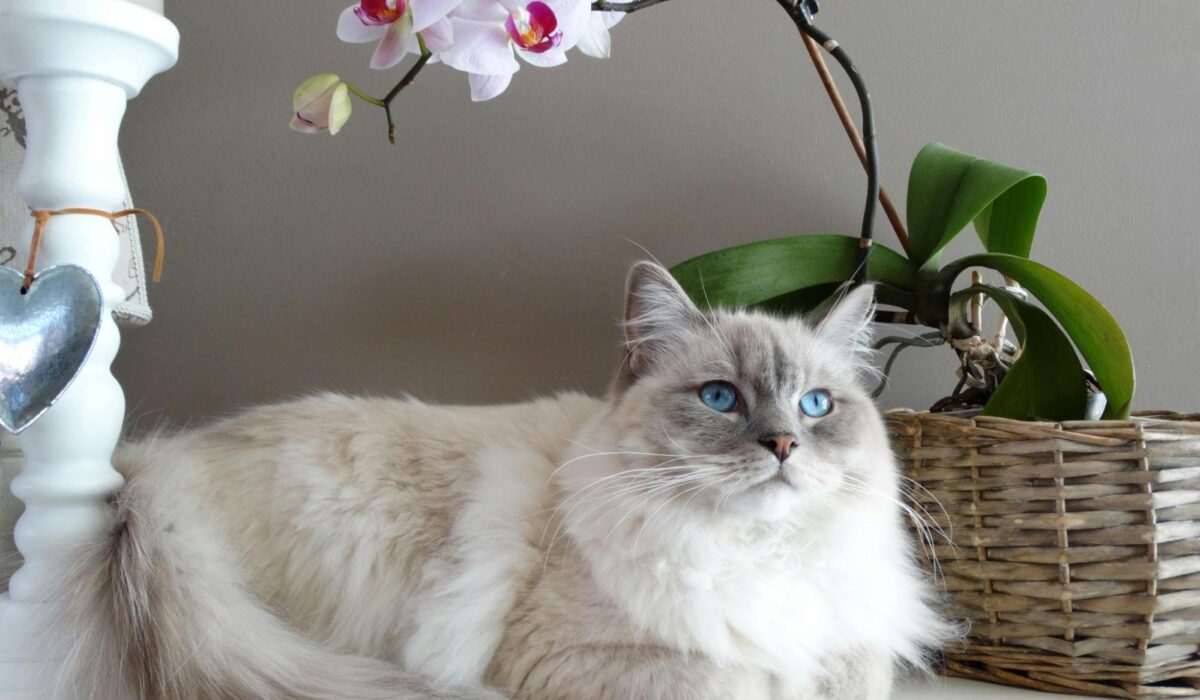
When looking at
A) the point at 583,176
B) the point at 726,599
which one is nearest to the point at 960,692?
the point at 726,599

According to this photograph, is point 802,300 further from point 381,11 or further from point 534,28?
point 381,11

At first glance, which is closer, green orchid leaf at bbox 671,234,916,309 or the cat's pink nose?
the cat's pink nose

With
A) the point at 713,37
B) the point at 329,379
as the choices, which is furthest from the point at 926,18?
the point at 329,379

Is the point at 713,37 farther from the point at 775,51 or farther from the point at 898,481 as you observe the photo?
the point at 898,481

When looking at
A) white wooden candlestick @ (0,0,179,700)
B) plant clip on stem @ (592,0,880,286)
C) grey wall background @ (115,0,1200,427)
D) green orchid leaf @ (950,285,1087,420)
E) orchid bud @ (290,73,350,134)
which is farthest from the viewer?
grey wall background @ (115,0,1200,427)

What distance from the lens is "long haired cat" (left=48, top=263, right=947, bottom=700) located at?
1.13 metres

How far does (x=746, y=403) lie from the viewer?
124cm

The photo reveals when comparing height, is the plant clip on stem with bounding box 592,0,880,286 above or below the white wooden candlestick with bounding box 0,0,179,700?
above

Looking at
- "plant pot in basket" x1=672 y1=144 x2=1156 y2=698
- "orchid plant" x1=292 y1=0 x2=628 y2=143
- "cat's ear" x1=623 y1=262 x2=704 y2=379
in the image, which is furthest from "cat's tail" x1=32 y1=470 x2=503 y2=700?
"plant pot in basket" x1=672 y1=144 x2=1156 y2=698

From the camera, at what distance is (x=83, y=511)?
1204mm

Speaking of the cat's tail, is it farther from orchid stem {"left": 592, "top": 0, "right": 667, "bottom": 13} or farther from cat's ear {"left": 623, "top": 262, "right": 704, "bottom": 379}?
orchid stem {"left": 592, "top": 0, "right": 667, "bottom": 13}

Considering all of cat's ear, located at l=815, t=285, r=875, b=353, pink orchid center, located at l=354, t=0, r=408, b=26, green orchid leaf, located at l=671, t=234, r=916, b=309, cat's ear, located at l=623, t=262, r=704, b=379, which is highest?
pink orchid center, located at l=354, t=0, r=408, b=26

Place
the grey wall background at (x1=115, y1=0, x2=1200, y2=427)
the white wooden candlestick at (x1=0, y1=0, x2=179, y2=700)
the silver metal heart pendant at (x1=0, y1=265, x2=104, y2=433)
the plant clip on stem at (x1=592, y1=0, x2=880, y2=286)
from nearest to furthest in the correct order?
the silver metal heart pendant at (x1=0, y1=265, x2=104, y2=433)
the white wooden candlestick at (x1=0, y1=0, x2=179, y2=700)
the plant clip on stem at (x1=592, y1=0, x2=880, y2=286)
the grey wall background at (x1=115, y1=0, x2=1200, y2=427)

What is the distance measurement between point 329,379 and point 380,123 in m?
0.57
